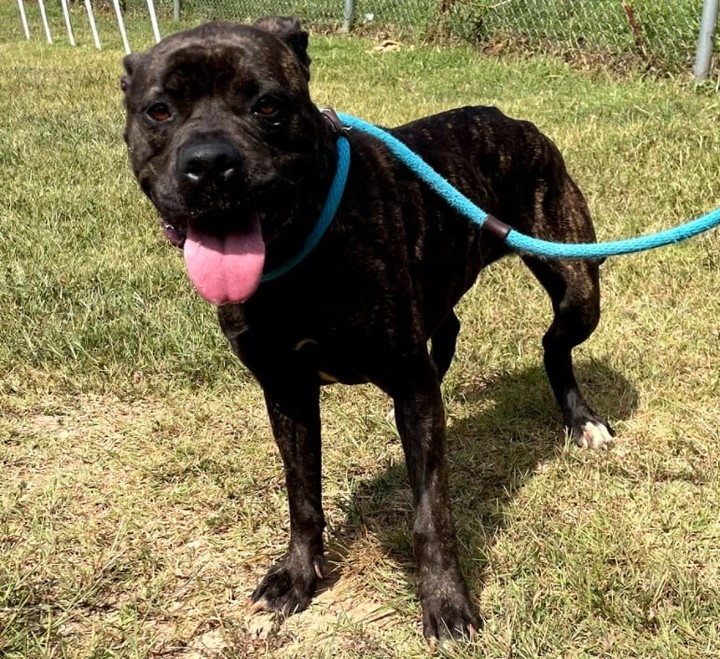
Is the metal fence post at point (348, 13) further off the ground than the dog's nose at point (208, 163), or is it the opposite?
the dog's nose at point (208, 163)

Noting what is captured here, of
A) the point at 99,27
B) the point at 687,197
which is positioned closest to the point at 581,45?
the point at 687,197

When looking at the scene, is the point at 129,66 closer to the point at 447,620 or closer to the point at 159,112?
the point at 159,112

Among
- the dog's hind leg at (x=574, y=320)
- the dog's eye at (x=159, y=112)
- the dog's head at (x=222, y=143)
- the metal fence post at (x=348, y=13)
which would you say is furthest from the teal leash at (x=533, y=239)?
the metal fence post at (x=348, y=13)

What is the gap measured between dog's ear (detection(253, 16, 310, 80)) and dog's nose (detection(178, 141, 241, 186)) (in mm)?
568

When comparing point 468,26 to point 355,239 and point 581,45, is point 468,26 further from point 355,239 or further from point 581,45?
point 355,239

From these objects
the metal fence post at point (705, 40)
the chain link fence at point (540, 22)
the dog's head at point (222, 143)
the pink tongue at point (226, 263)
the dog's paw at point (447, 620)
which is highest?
the dog's head at point (222, 143)

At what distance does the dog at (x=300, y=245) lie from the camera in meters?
2.16

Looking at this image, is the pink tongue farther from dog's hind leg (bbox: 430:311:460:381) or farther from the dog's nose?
dog's hind leg (bbox: 430:311:460:381)

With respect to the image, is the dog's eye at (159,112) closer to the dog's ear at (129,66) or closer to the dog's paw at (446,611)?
the dog's ear at (129,66)

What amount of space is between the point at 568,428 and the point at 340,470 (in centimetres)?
92

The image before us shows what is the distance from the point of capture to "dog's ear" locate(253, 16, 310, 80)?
2.55 metres

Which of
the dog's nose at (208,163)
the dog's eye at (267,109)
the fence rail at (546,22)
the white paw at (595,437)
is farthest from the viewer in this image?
the fence rail at (546,22)

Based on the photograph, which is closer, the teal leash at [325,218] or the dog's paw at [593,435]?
the teal leash at [325,218]

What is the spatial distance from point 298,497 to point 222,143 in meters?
1.20
